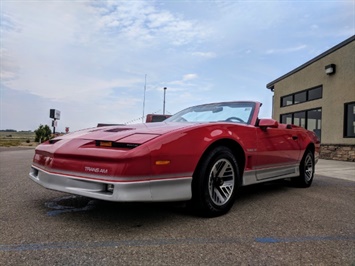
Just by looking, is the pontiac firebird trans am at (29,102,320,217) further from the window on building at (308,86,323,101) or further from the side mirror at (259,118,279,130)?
the window on building at (308,86,323,101)

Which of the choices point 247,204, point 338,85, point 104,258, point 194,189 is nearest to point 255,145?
point 247,204

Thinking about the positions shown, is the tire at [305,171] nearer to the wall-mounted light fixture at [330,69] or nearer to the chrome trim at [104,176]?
the chrome trim at [104,176]

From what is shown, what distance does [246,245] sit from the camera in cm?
260

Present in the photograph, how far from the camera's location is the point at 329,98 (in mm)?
14086

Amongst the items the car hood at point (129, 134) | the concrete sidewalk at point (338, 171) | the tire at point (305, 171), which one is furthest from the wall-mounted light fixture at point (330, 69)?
the car hood at point (129, 134)

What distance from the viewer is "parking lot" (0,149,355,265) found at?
2.31 meters

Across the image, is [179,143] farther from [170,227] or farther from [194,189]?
[170,227]

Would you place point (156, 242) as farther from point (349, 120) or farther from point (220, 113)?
point (349, 120)

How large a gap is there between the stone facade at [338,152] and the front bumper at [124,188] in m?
11.3

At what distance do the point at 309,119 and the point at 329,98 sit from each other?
6.69ft

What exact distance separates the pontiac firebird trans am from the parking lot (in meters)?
0.32

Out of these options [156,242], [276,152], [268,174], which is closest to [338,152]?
[276,152]

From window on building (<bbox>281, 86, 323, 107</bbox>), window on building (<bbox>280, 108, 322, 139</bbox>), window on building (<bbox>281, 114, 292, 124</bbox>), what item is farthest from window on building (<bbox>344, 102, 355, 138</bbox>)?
window on building (<bbox>281, 114, 292, 124</bbox>)

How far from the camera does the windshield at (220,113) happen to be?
435 centimetres
